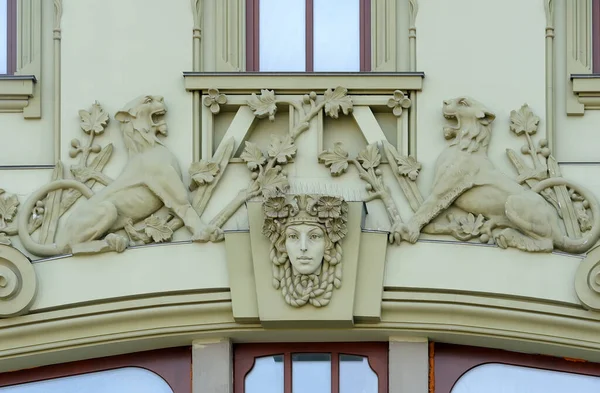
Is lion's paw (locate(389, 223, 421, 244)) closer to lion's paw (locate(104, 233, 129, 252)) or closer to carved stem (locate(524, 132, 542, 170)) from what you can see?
carved stem (locate(524, 132, 542, 170))

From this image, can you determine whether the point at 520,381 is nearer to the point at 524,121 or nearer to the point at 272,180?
the point at 524,121

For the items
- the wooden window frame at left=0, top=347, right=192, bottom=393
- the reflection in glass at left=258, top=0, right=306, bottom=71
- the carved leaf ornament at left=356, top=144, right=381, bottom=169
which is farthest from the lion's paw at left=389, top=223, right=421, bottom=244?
the wooden window frame at left=0, top=347, right=192, bottom=393

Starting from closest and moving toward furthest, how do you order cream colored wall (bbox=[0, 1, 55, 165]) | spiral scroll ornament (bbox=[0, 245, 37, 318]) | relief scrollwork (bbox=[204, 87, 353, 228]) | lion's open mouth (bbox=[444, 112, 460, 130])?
spiral scroll ornament (bbox=[0, 245, 37, 318]) → relief scrollwork (bbox=[204, 87, 353, 228]) → lion's open mouth (bbox=[444, 112, 460, 130]) → cream colored wall (bbox=[0, 1, 55, 165])

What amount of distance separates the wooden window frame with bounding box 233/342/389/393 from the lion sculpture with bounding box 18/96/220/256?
99 cm

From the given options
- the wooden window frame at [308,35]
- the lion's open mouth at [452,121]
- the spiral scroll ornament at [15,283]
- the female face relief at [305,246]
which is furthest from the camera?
the wooden window frame at [308,35]

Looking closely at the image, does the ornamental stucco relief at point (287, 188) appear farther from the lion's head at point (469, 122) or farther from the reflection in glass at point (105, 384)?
the reflection in glass at point (105, 384)

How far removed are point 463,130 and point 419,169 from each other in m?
0.45

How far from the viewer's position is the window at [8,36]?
14328 mm

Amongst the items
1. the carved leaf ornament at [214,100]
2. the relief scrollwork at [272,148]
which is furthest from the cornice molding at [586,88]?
the carved leaf ornament at [214,100]

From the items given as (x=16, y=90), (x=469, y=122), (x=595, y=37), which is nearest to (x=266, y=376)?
(x=469, y=122)

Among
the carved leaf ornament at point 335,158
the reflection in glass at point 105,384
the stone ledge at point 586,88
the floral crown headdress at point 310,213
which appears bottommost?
the reflection in glass at point 105,384

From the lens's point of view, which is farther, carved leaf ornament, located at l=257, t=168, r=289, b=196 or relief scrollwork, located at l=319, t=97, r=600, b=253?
carved leaf ornament, located at l=257, t=168, r=289, b=196

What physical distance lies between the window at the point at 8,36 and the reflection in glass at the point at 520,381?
14.0 feet

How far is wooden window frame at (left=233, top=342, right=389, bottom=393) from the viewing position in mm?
13930
